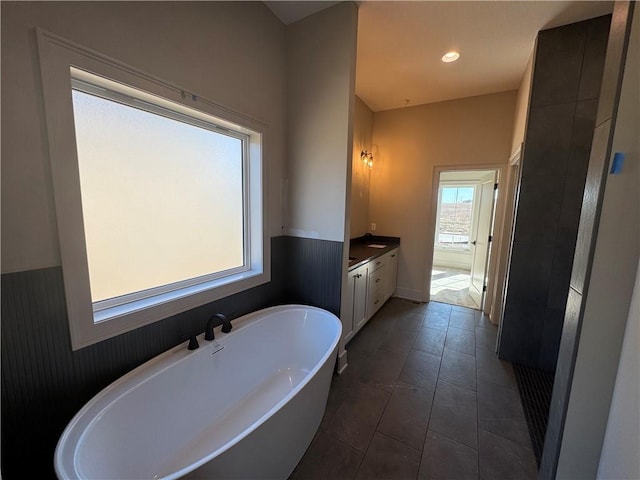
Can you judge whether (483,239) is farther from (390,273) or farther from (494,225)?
(390,273)

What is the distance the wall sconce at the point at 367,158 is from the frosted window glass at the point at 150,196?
7.02ft

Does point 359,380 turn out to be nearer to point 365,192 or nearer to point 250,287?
point 250,287

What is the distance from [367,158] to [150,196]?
305 cm

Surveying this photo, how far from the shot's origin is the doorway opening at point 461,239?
3.74 meters

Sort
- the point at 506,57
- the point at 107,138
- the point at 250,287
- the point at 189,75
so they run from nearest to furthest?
the point at 107,138 → the point at 189,75 → the point at 250,287 → the point at 506,57

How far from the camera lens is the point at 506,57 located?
96.0 inches

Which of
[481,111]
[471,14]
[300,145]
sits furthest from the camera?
[481,111]

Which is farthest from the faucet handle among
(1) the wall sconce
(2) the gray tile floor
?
(1) the wall sconce

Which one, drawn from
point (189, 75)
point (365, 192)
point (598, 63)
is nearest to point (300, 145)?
point (189, 75)

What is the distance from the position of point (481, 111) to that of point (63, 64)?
4019mm

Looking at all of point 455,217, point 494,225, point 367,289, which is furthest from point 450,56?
point 455,217

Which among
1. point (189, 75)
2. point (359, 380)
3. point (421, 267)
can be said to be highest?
point (189, 75)

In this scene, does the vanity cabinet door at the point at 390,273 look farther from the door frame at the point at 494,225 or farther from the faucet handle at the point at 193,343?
the faucet handle at the point at 193,343

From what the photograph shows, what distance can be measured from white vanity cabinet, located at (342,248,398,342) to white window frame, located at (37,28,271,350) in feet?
4.13
